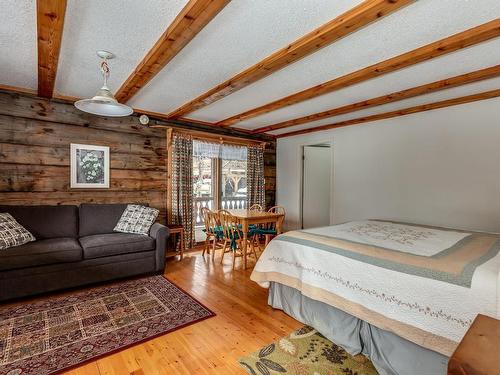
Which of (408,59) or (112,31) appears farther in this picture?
(408,59)

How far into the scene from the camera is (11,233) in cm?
269

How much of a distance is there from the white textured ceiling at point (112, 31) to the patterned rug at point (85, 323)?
2264 millimetres

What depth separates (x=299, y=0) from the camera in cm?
154

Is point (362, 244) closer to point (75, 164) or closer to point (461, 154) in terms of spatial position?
point (461, 154)

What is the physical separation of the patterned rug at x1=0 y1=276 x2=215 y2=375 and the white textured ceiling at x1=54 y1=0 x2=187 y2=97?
226cm

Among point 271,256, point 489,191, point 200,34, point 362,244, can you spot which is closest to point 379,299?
point 362,244

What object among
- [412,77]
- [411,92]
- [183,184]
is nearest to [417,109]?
[411,92]

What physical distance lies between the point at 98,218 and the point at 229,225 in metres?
1.75

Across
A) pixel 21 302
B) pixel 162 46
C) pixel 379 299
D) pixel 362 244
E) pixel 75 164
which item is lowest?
pixel 21 302

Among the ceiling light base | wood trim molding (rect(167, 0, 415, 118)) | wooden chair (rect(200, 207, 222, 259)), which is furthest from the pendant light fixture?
wooden chair (rect(200, 207, 222, 259))

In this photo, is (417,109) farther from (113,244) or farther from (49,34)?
(113,244)

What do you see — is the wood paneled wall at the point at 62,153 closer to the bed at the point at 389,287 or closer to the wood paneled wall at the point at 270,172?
the wood paneled wall at the point at 270,172

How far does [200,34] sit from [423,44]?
1.68 metres

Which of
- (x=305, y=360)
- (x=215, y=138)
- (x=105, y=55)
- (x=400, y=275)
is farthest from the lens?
(x=215, y=138)
